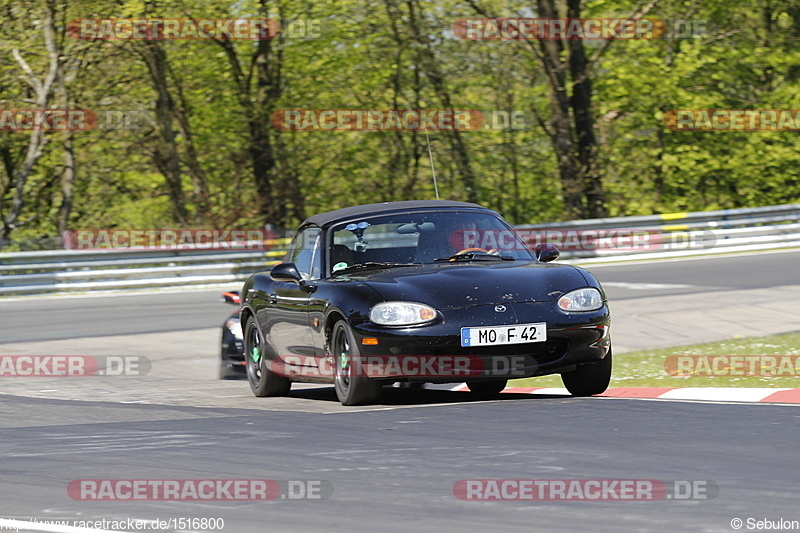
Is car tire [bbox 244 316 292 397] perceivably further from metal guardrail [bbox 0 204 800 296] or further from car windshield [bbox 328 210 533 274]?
metal guardrail [bbox 0 204 800 296]

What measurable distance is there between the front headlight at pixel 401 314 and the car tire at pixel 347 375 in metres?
0.25

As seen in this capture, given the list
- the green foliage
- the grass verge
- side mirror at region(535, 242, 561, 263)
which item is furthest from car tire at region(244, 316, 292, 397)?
the green foliage

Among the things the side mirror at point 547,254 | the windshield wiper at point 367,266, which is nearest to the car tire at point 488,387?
the side mirror at point 547,254

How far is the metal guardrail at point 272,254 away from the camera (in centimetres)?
2236

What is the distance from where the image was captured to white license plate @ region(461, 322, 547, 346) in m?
7.77

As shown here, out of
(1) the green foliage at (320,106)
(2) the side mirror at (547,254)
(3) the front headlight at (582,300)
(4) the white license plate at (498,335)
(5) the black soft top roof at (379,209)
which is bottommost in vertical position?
(1) the green foliage at (320,106)

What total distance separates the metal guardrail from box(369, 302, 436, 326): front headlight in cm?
1549

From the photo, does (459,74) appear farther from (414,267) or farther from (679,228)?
(414,267)

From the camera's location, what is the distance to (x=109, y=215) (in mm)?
29312

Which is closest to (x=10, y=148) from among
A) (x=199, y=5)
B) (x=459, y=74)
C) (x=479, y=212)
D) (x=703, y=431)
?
(x=199, y=5)

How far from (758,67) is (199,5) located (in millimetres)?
14608

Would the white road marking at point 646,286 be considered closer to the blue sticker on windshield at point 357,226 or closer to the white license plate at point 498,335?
the blue sticker on windshield at point 357,226

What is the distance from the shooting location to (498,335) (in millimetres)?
7777

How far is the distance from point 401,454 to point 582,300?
2.40 m
